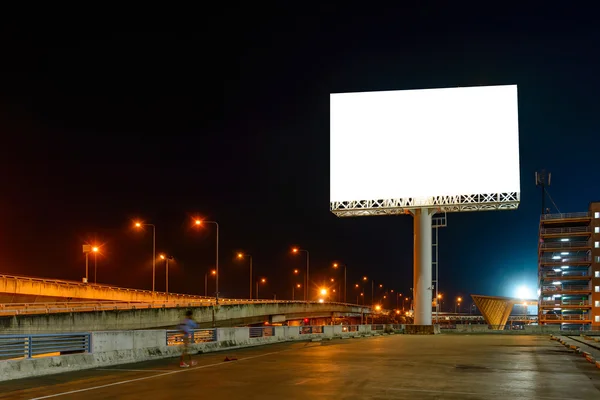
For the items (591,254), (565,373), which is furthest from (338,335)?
(591,254)

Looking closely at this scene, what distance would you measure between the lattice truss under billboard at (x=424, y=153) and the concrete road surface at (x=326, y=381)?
118 ft

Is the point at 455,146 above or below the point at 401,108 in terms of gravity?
below

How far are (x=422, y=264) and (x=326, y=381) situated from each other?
4843cm

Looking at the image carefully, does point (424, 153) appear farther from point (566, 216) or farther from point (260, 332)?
point (566, 216)

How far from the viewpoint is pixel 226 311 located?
73.4m

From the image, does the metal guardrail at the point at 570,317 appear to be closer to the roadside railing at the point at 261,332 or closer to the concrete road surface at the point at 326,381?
the roadside railing at the point at 261,332

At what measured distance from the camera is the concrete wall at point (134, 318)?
4706cm

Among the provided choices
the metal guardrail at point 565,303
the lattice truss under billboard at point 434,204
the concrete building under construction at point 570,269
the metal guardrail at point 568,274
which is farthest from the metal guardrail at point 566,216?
the lattice truss under billboard at point 434,204

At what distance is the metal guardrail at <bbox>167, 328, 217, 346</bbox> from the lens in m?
27.2

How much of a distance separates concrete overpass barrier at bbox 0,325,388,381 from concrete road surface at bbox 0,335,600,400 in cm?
62

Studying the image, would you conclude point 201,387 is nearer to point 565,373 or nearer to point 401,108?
point 565,373

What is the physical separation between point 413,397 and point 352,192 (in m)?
48.9

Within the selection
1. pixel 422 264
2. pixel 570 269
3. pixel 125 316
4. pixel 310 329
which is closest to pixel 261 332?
pixel 310 329

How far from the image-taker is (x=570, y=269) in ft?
442
